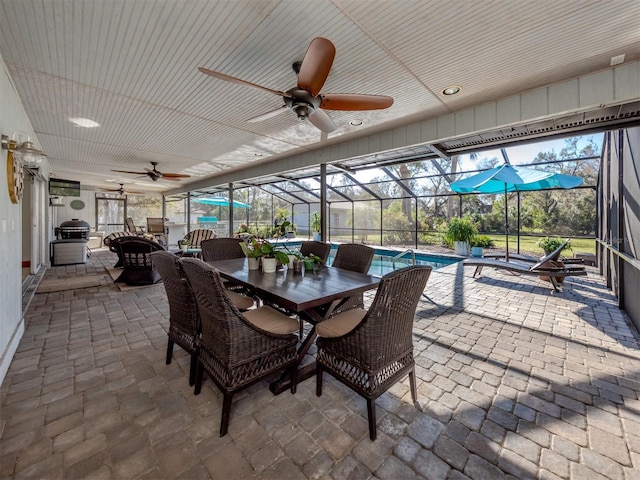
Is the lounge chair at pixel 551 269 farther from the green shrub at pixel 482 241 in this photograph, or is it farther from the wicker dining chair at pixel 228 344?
the wicker dining chair at pixel 228 344

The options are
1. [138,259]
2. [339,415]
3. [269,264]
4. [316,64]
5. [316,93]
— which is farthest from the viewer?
[138,259]

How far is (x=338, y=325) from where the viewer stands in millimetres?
2066

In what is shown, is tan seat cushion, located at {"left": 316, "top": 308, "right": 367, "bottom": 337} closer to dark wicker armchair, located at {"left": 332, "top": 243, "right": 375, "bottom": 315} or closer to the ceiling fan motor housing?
dark wicker armchair, located at {"left": 332, "top": 243, "right": 375, "bottom": 315}

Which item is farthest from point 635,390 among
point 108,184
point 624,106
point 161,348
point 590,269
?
point 108,184

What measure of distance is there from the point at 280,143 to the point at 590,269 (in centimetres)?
799

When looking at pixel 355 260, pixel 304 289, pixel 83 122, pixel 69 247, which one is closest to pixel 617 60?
pixel 355 260

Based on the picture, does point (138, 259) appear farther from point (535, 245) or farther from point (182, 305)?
point (535, 245)

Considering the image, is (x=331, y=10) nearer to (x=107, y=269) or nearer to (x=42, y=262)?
Result: (x=107, y=269)

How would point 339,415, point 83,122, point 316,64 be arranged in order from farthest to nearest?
point 83,122, point 316,64, point 339,415

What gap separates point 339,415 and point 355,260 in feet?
5.37

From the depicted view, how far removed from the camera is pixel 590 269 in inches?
260

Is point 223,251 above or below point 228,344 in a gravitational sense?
above

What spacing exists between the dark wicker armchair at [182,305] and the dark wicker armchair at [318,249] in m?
1.63

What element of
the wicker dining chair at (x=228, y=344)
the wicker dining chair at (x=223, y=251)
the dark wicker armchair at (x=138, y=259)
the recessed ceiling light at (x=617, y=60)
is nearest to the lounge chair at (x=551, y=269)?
the recessed ceiling light at (x=617, y=60)
